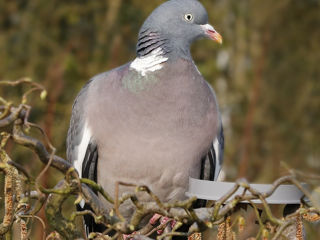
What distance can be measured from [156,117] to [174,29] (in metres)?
0.39

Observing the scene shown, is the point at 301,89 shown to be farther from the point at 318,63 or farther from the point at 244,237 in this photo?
the point at 244,237

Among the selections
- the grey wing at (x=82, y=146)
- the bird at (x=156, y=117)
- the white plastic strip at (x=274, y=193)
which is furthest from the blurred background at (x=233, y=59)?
the white plastic strip at (x=274, y=193)

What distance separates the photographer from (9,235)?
1066mm

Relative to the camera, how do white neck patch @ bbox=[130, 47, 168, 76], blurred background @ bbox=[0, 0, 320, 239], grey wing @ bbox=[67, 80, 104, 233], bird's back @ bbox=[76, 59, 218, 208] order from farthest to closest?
blurred background @ bbox=[0, 0, 320, 239], grey wing @ bbox=[67, 80, 104, 233], white neck patch @ bbox=[130, 47, 168, 76], bird's back @ bbox=[76, 59, 218, 208]

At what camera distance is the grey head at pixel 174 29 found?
7.47ft

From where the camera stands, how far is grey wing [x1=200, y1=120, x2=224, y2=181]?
7.63ft

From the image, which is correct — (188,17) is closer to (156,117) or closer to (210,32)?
(210,32)

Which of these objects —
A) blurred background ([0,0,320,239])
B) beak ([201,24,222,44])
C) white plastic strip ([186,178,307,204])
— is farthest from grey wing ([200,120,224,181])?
blurred background ([0,0,320,239])

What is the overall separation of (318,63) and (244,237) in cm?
464

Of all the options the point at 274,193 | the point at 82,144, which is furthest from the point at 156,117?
the point at 274,193

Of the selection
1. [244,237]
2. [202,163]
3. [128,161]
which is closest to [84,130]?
[128,161]

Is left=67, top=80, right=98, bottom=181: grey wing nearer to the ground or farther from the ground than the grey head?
nearer to the ground

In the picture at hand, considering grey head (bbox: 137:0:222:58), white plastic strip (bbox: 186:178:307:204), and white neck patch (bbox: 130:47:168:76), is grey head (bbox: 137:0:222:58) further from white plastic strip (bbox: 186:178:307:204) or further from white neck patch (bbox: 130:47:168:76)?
white plastic strip (bbox: 186:178:307:204)

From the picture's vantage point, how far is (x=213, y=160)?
93.1 inches
